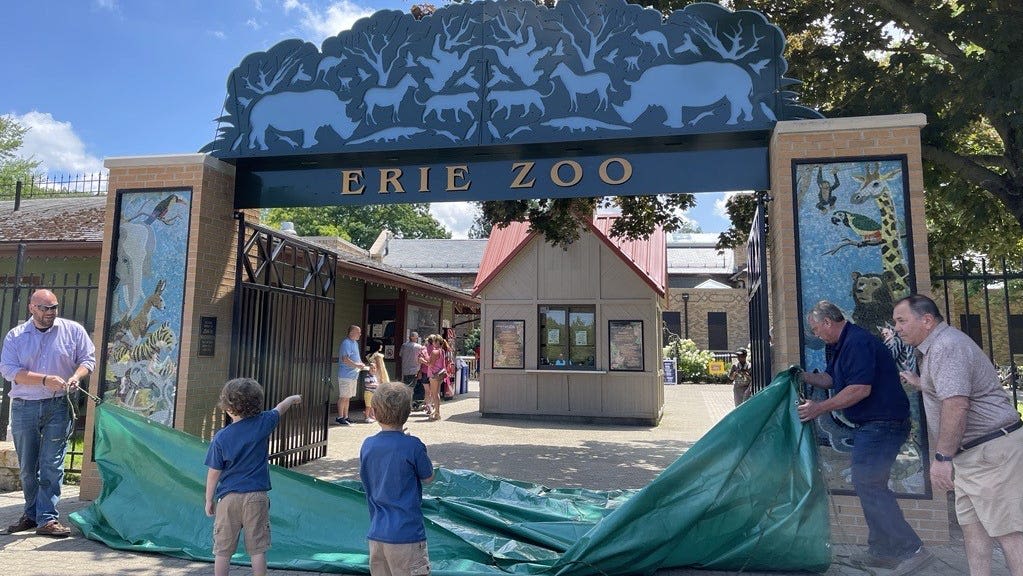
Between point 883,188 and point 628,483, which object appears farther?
point 628,483

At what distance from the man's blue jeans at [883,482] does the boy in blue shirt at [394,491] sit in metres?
3.14

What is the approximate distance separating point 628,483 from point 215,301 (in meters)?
4.94

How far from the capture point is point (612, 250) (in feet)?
42.9

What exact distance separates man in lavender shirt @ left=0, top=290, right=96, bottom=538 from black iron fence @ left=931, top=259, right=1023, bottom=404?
24.0 feet

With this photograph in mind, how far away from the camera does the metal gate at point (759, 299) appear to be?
6.11m

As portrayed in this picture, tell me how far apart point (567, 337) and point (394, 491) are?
1038cm

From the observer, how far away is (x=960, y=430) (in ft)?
11.2

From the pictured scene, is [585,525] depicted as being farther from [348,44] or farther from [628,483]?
[348,44]

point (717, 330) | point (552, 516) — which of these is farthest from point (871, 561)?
point (717, 330)

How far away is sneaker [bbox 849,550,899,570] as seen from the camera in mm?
4402

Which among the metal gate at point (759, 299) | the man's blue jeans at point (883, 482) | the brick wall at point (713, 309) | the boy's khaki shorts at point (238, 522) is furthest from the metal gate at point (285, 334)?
the brick wall at point (713, 309)

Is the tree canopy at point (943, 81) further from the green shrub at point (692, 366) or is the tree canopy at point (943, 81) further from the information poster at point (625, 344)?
the green shrub at point (692, 366)

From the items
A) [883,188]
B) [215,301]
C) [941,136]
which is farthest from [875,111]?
[215,301]

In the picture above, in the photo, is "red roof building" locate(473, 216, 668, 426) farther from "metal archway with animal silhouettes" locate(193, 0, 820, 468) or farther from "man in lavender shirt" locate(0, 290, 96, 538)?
"man in lavender shirt" locate(0, 290, 96, 538)
